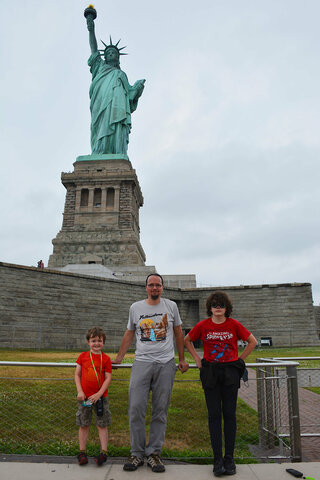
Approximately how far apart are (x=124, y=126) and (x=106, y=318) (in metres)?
28.3

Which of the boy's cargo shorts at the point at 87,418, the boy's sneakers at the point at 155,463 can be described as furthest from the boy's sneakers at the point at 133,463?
the boy's cargo shorts at the point at 87,418

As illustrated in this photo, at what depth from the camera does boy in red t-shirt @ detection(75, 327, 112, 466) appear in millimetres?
4223

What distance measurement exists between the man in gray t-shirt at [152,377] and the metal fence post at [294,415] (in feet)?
5.02

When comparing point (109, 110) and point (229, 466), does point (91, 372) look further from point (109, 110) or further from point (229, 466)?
point (109, 110)

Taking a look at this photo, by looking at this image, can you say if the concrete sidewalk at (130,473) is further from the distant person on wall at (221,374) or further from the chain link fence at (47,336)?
the chain link fence at (47,336)

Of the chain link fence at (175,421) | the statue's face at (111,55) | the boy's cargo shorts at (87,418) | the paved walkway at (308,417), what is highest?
the statue's face at (111,55)

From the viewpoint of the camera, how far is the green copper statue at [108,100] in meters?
44.7

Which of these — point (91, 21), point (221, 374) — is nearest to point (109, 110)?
point (91, 21)

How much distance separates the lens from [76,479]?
3.78m

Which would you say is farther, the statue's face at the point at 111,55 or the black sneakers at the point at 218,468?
the statue's face at the point at 111,55

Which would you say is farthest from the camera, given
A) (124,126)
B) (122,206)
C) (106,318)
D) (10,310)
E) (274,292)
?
(124,126)

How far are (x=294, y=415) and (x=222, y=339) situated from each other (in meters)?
1.65

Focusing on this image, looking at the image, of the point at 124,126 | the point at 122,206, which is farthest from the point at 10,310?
the point at 124,126

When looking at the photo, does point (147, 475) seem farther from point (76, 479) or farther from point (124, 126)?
point (124, 126)
